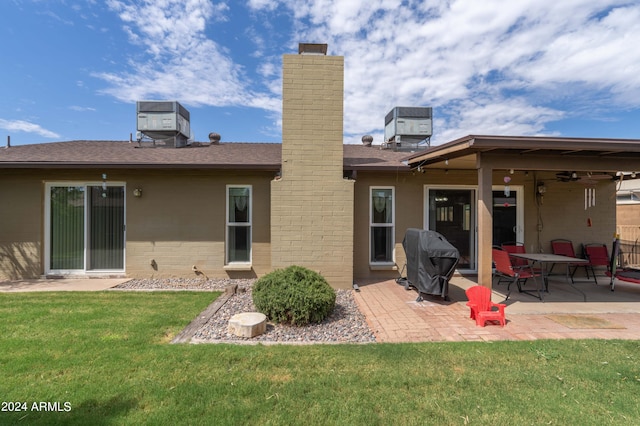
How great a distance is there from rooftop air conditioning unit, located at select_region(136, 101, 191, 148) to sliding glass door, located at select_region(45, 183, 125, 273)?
9.48 feet

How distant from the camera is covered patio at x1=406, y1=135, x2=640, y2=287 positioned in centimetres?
504

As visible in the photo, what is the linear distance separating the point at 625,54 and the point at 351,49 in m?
8.50

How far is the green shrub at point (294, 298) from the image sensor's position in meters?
4.38

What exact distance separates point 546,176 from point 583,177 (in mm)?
777

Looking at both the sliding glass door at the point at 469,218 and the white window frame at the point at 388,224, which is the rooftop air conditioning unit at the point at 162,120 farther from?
the sliding glass door at the point at 469,218

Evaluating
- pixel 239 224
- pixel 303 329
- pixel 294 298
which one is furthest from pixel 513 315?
pixel 239 224

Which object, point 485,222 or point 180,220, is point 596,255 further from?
point 180,220

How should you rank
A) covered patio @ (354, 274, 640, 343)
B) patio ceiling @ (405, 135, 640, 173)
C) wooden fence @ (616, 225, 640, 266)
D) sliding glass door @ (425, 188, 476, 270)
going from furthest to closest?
wooden fence @ (616, 225, 640, 266) < sliding glass door @ (425, 188, 476, 270) < patio ceiling @ (405, 135, 640, 173) < covered patio @ (354, 274, 640, 343)

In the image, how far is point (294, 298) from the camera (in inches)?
173

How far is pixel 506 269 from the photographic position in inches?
230

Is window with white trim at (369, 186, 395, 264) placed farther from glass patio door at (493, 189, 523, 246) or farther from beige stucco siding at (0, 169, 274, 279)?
glass patio door at (493, 189, 523, 246)

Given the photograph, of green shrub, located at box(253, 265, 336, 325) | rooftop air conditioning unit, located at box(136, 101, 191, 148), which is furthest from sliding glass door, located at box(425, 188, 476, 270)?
rooftop air conditioning unit, located at box(136, 101, 191, 148)

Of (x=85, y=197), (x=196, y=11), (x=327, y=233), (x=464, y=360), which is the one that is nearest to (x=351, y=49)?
(x=196, y=11)

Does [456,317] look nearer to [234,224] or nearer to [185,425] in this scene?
[185,425]
